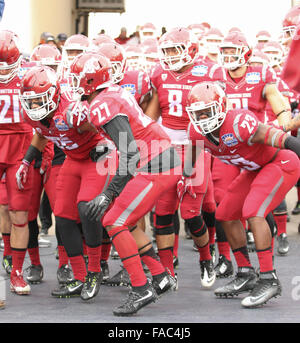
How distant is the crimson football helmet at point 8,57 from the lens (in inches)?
207

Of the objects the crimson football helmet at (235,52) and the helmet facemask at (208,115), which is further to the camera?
the crimson football helmet at (235,52)

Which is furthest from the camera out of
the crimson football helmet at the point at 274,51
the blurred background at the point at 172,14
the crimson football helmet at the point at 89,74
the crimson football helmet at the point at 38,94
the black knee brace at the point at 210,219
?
the blurred background at the point at 172,14

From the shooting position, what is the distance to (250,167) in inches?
192

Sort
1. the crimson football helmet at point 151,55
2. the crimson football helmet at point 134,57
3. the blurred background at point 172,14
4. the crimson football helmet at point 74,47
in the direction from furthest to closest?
the blurred background at point 172,14 → the crimson football helmet at point 151,55 → the crimson football helmet at point 134,57 → the crimson football helmet at point 74,47

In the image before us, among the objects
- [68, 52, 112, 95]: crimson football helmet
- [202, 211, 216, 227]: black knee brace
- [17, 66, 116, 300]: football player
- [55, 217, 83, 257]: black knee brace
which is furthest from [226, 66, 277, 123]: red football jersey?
[55, 217, 83, 257]: black knee brace

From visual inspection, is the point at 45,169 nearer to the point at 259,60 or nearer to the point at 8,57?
the point at 8,57

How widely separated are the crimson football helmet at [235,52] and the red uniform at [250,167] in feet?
4.02

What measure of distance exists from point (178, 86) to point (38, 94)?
4.10ft

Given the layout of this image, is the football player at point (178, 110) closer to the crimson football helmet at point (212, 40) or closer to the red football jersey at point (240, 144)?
the red football jersey at point (240, 144)

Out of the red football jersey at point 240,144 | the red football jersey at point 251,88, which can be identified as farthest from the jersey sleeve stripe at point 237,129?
the red football jersey at point 251,88

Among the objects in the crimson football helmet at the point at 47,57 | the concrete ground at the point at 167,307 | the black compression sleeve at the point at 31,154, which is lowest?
the concrete ground at the point at 167,307

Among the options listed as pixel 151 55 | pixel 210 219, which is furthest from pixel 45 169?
pixel 151 55

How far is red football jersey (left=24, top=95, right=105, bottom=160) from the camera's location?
4.81 metres
